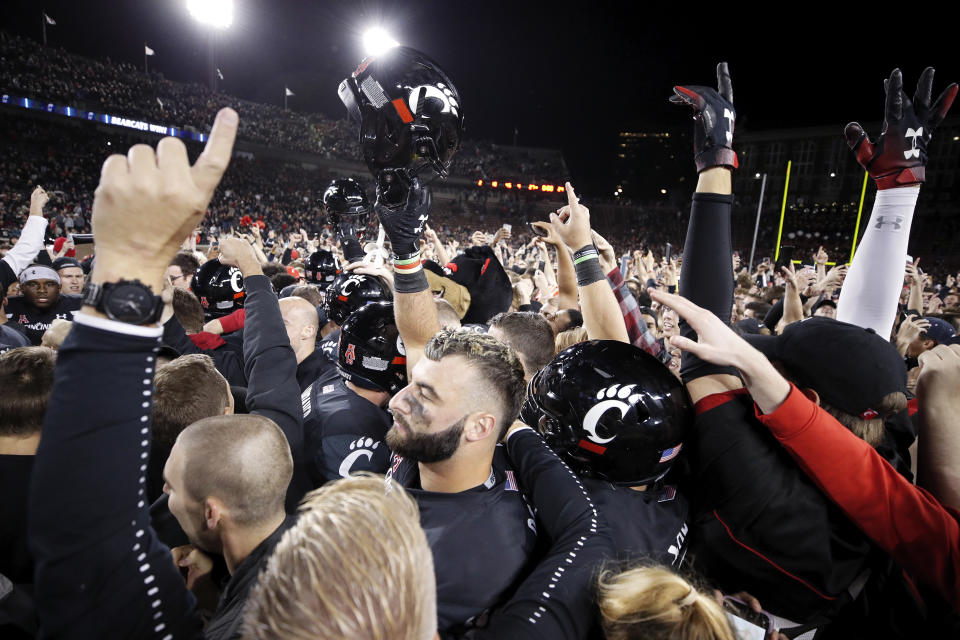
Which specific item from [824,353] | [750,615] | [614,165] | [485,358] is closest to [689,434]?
[824,353]

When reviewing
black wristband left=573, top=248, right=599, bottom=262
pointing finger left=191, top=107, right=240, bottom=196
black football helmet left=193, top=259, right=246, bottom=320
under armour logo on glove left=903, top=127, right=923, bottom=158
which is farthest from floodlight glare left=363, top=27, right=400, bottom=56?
black football helmet left=193, top=259, right=246, bottom=320

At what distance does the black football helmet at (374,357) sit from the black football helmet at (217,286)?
2533 mm

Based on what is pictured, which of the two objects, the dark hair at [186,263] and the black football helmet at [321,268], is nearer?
the dark hair at [186,263]

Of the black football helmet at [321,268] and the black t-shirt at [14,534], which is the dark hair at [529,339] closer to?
the black t-shirt at [14,534]

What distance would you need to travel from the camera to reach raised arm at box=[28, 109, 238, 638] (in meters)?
0.89

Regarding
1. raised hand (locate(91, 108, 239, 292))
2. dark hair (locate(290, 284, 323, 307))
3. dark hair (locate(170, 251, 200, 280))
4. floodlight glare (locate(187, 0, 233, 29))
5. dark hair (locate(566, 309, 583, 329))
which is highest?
floodlight glare (locate(187, 0, 233, 29))

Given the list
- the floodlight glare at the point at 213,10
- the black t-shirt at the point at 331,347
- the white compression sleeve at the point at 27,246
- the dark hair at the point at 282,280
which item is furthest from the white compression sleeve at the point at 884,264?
the floodlight glare at the point at 213,10

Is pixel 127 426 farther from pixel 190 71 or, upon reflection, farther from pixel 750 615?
pixel 190 71

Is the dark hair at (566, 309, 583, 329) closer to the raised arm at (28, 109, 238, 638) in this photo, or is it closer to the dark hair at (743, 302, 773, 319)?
the raised arm at (28, 109, 238, 638)

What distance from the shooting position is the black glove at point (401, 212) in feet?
8.37

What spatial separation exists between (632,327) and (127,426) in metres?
2.43

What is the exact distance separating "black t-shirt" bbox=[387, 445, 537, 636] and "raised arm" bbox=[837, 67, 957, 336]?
6.53 ft

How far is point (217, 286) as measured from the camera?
15.9 feet

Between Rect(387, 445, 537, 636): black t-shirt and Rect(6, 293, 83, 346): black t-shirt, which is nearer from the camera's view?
Rect(387, 445, 537, 636): black t-shirt
